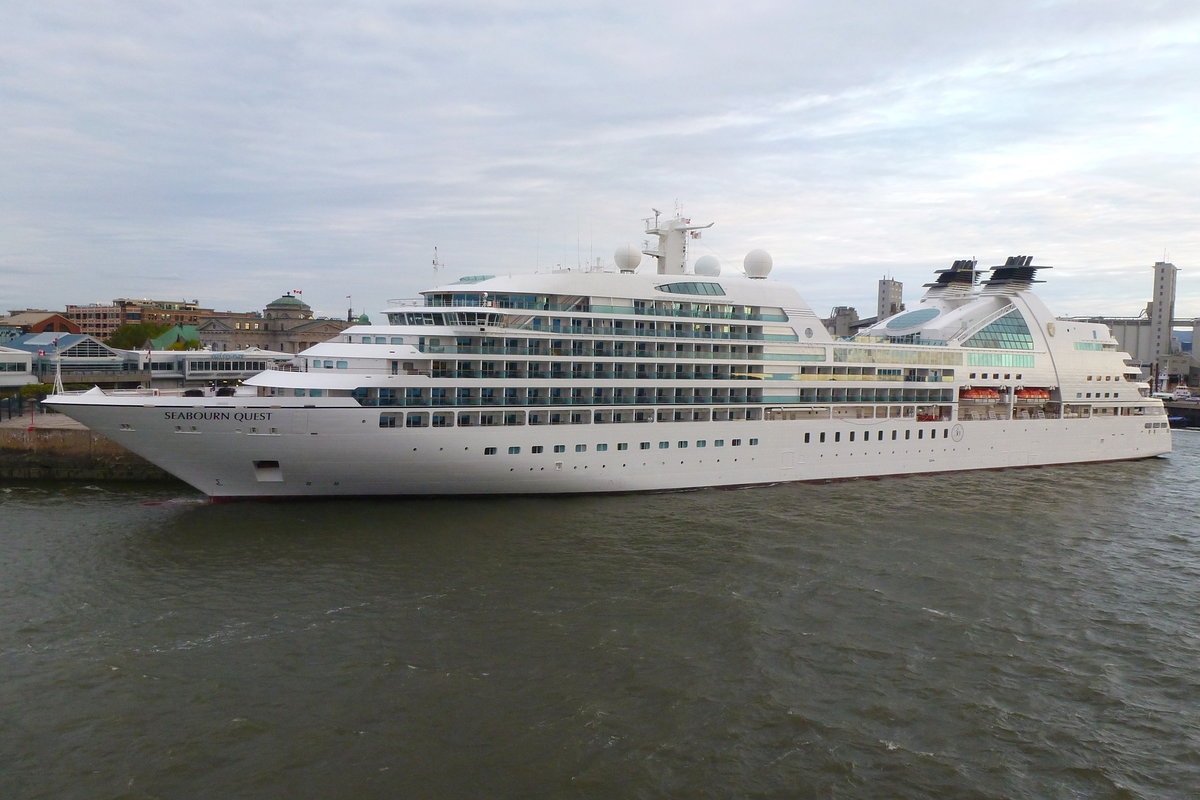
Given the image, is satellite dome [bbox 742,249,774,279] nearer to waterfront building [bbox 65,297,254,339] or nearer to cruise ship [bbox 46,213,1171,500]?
cruise ship [bbox 46,213,1171,500]

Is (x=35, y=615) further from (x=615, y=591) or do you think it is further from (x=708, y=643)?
(x=708, y=643)

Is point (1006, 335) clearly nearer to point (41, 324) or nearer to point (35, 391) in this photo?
point (35, 391)

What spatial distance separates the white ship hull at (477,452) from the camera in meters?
24.2

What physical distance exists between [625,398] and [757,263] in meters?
11.0

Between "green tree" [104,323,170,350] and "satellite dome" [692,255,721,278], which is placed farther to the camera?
"green tree" [104,323,170,350]

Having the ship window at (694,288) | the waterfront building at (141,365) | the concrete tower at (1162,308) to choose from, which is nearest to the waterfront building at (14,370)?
→ the waterfront building at (141,365)

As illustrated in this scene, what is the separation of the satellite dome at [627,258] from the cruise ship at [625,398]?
94 millimetres

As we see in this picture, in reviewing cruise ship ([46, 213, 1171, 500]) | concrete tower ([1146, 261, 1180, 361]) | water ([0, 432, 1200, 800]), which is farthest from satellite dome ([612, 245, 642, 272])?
concrete tower ([1146, 261, 1180, 361])

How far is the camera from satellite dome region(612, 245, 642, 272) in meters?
33.0

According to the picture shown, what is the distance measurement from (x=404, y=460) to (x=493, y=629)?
1035 centimetres

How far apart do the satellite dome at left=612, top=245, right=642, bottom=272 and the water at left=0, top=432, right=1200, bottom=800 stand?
12852 millimetres

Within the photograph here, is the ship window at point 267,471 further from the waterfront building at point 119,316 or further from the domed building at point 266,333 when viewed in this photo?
the waterfront building at point 119,316

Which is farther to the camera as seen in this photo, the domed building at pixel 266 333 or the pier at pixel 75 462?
the domed building at pixel 266 333

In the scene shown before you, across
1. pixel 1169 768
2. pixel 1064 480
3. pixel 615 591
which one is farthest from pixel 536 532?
pixel 1064 480
